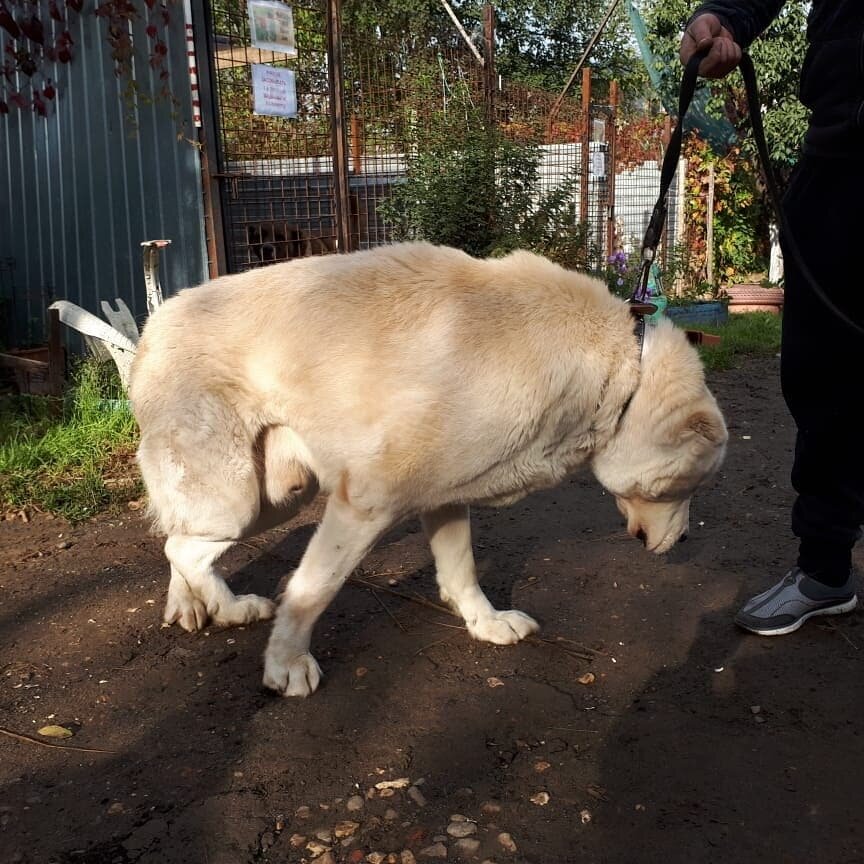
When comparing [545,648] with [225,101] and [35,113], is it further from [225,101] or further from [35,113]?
[35,113]

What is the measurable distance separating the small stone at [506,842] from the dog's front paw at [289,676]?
0.84m

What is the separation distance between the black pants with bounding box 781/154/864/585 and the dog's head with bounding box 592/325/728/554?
0.41m

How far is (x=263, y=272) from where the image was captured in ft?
9.25

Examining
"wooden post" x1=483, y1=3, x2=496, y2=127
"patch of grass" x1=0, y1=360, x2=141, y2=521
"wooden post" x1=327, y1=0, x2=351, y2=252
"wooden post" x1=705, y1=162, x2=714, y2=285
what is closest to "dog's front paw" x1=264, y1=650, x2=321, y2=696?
"patch of grass" x1=0, y1=360, x2=141, y2=521

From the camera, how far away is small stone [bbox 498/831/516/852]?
199 cm

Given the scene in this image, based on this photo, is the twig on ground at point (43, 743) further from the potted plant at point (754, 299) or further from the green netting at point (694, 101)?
the green netting at point (694, 101)

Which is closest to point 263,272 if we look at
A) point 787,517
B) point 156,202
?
point 787,517

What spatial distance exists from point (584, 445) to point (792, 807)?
3.64 feet

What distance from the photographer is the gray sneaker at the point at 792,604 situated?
3.04m

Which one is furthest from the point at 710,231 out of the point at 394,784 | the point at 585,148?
the point at 394,784

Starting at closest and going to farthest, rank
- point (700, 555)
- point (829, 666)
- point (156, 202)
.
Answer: point (829, 666)
point (700, 555)
point (156, 202)

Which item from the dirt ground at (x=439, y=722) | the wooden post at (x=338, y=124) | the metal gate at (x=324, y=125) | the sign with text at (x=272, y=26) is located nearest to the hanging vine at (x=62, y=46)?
the metal gate at (x=324, y=125)

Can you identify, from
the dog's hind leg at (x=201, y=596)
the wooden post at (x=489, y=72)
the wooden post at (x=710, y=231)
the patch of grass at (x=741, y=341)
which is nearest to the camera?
the dog's hind leg at (x=201, y=596)

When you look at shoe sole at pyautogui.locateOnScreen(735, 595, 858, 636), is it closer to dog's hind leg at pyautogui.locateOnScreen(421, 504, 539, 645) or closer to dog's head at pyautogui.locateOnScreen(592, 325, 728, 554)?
dog's head at pyautogui.locateOnScreen(592, 325, 728, 554)
